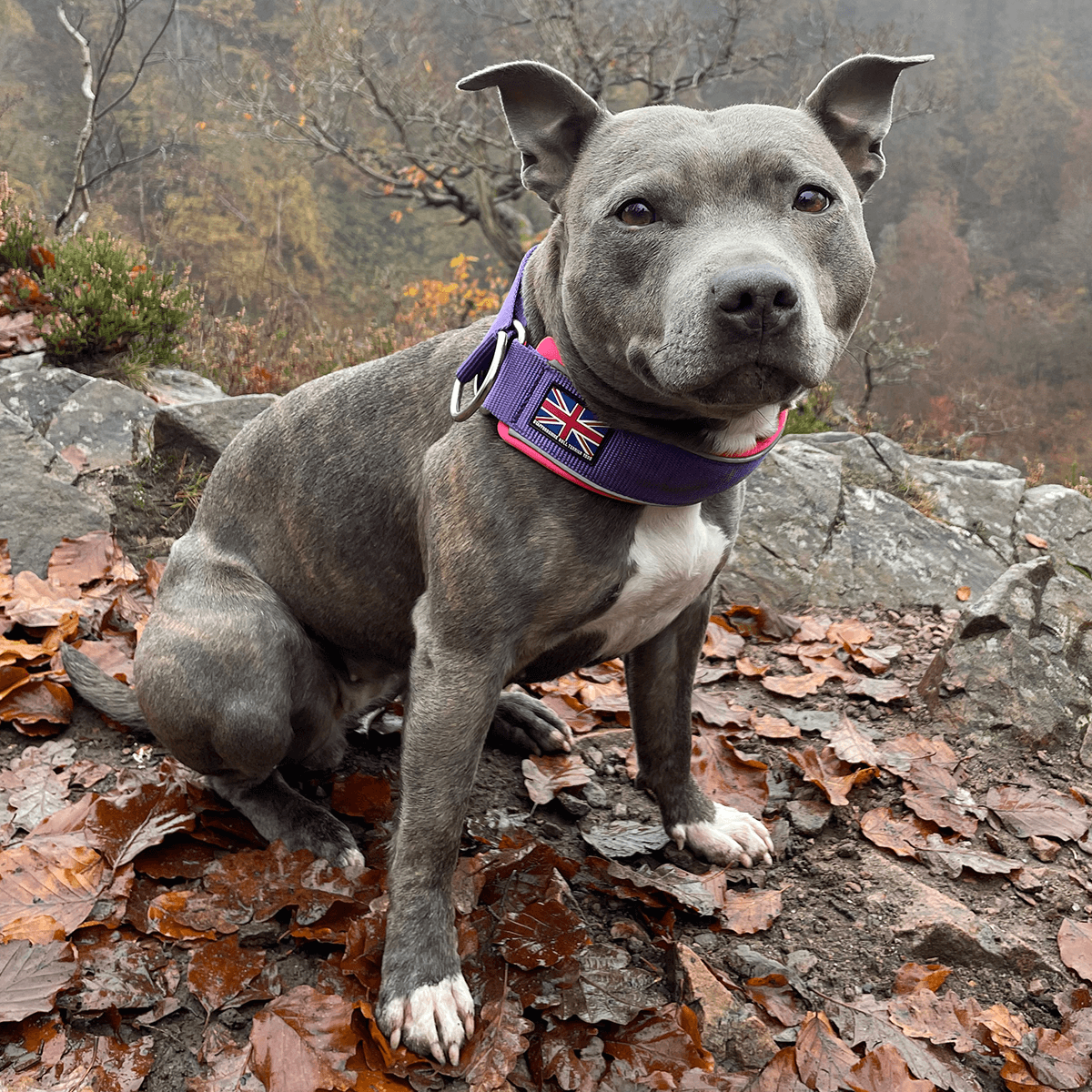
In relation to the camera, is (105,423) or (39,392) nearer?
(105,423)

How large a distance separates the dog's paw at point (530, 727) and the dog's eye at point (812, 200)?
185 cm

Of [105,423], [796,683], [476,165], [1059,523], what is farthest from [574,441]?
[476,165]

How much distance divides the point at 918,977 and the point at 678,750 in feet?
2.72

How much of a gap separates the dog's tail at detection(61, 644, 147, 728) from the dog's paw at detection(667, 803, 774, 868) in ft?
5.55

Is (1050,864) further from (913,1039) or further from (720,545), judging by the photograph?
(720,545)

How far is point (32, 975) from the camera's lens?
197 centimetres

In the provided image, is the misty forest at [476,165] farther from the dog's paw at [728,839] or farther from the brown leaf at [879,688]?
the dog's paw at [728,839]

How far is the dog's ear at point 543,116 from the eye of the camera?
1954 mm

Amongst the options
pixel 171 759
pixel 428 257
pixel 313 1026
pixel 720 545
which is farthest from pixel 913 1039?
pixel 428 257

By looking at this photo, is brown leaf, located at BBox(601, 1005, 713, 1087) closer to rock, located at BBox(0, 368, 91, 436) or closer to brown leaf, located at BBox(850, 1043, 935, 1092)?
brown leaf, located at BBox(850, 1043, 935, 1092)

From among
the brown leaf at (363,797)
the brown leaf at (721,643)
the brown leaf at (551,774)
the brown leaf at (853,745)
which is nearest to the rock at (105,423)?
the brown leaf at (363,797)

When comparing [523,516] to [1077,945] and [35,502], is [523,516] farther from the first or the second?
[35,502]

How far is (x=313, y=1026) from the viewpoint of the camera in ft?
6.51

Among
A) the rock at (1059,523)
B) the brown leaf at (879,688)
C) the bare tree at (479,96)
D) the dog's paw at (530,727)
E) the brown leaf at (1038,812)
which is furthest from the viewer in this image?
the bare tree at (479,96)
